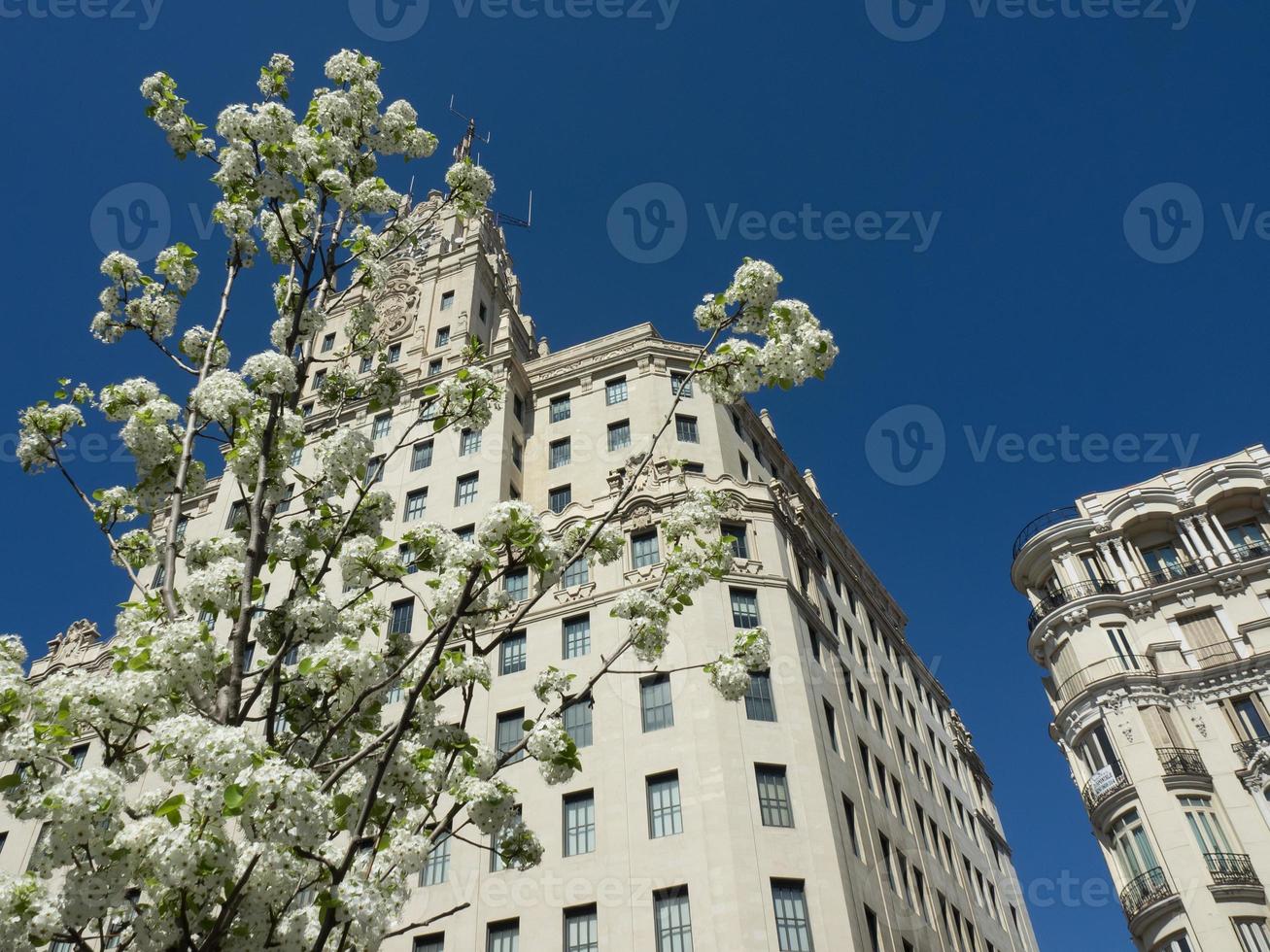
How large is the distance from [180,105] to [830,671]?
3323 cm

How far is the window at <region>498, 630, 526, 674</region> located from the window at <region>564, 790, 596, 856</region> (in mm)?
6397

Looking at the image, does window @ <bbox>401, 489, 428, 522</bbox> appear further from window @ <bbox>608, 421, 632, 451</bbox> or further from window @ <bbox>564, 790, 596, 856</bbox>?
window @ <bbox>564, 790, 596, 856</bbox>

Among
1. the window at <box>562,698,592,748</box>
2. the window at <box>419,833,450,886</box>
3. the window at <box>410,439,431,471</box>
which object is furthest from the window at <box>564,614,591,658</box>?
the window at <box>410,439,431,471</box>

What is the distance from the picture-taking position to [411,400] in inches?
1961

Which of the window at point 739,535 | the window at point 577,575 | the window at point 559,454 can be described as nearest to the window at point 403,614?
the window at point 577,575

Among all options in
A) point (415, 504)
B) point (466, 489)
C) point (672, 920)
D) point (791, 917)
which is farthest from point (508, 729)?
point (415, 504)

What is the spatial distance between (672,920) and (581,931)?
9.86ft

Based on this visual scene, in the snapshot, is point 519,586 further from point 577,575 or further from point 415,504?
point 415,504

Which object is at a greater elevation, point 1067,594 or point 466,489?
point 466,489

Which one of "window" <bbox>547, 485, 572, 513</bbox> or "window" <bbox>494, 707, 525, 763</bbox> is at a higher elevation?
"window" <bbox>547, 485, 572, 513</bbox>

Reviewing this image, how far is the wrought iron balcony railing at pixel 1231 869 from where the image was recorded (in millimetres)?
35406

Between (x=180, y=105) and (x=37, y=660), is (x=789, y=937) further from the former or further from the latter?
(x=37, y=660)

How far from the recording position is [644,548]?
128 feet

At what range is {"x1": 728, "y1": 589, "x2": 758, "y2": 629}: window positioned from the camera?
36.4 m
